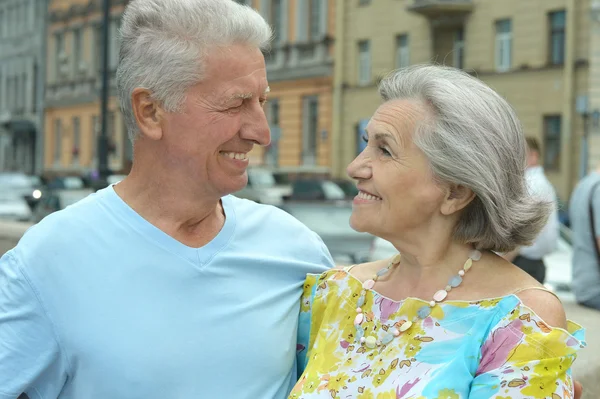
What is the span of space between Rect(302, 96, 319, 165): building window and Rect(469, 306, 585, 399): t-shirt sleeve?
30321 millimetres

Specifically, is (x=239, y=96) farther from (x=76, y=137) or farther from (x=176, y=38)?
(x=76, y=137)

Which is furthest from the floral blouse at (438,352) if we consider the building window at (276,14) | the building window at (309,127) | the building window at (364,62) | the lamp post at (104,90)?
the building window at (276,14)

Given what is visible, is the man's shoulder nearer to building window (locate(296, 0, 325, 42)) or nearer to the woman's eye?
the woman's eye

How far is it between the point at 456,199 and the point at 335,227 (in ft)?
24.8

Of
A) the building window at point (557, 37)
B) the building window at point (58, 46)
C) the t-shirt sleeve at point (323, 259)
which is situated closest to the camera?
the t-shirt sleeve at point (323, 259)

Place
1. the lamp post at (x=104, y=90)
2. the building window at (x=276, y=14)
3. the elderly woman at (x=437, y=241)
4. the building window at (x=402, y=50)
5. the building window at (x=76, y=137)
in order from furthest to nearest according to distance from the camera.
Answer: the building window at (x=76, y=137)
the building window at (x=276, y=14)
the building window at (x=402, y=50)
the lamp post at (x=104, y=90)
the elderly woman at (x=437, y=241)

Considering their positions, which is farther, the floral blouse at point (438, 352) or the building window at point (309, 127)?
the building window at point (309, 127)

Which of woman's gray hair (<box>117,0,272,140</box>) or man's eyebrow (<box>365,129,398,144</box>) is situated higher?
woman's gray hair (<box>117,0,272,140</box>)

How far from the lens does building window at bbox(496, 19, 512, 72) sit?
2642 centimetres

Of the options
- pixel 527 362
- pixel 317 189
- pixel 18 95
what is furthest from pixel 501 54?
pixel 18 95

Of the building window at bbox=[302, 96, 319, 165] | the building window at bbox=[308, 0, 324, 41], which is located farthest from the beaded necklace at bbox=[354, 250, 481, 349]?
the building window at bbox=[308, 0, 324, 41]

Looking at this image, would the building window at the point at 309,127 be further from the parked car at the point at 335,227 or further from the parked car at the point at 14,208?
the parked car at the point at 335,227

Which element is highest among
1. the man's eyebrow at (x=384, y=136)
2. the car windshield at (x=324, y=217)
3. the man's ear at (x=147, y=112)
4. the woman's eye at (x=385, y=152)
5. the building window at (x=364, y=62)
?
the building window at (x=364, y=62)

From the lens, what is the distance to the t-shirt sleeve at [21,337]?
7.41ft
